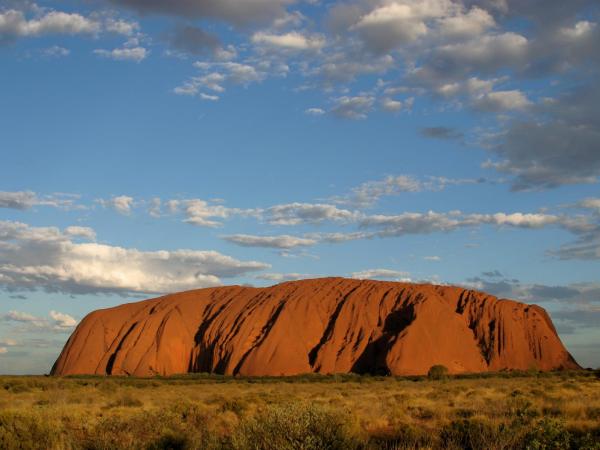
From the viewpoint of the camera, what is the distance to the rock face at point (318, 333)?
2313 inches

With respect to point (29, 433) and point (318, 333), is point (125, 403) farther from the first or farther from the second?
point (318, 333)

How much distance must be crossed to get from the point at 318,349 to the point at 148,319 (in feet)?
64.8

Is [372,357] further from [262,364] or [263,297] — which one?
[263,297]

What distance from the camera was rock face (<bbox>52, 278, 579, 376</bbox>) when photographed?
193 feet

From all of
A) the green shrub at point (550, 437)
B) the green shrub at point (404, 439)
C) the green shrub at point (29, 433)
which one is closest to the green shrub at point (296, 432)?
the green shrub at point (404, 439)

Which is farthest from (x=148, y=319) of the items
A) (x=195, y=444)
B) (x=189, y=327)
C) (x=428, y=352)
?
(x=195, y=444)

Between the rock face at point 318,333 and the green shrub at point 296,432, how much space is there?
47.2 meters

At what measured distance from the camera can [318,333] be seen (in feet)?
207

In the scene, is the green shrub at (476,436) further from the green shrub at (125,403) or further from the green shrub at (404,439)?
the green shrub at (125,403)

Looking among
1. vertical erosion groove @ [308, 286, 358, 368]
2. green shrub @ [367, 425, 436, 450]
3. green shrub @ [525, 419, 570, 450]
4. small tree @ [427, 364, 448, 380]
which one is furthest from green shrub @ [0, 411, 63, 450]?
vertical erosion groove @ [308, 286, 358, 368]

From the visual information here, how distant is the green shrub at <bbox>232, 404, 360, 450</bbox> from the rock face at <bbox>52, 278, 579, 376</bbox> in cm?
4720

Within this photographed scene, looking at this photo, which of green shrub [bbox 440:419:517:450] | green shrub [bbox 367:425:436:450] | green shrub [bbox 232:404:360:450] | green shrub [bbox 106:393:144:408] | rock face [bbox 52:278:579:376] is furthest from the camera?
rock face [bbox 52:278:579:376]

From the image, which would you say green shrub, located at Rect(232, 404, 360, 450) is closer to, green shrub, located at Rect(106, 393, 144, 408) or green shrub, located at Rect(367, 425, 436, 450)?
green shrub, located at Rect(367, 425, 436, 450)

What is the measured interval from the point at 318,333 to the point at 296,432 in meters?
55.1
